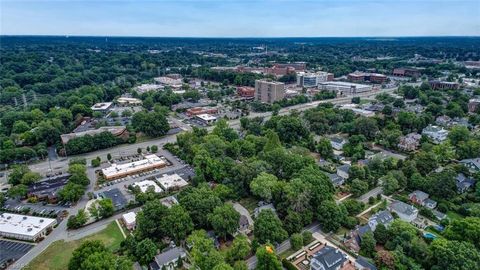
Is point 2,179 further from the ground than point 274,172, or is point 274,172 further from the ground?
point 274,172

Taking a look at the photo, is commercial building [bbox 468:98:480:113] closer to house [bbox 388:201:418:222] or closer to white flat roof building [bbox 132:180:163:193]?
house [bbox 388:201:418:222]

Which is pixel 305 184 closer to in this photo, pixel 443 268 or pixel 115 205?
pixel 443 268

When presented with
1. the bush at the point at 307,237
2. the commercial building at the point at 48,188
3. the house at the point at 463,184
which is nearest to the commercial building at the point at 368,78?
the house at the point at 463,184

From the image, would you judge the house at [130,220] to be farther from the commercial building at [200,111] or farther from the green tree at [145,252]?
the commercial building at [200,111]

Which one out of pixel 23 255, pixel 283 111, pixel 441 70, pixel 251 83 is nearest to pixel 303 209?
pixel 23 255

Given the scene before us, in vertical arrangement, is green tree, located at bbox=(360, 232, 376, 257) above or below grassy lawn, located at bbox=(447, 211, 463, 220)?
above

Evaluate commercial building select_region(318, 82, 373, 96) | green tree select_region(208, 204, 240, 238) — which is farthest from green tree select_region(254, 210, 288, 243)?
commercial building select_region(318, 82, 373, 96)
